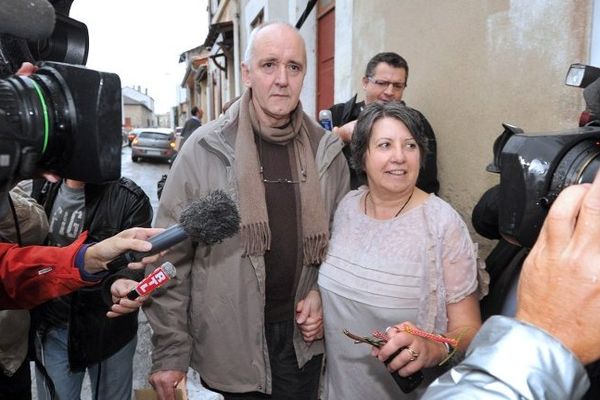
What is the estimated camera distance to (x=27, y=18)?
3.10ft

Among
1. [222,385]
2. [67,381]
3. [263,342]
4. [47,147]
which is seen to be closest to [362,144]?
[263,342]

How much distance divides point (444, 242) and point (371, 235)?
28cm

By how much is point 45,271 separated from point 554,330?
152 cm

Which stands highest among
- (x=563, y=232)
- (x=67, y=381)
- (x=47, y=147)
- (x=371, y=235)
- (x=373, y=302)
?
(x=47, y=147)

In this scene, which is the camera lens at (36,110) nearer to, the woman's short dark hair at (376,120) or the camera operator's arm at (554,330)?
the camera operator's arm at (554,330)

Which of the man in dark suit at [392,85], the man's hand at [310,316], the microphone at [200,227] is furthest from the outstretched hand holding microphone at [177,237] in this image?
the man in dark suit at [392,85]

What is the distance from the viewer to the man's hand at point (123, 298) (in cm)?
154

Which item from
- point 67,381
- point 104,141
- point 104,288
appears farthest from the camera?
point 67,381

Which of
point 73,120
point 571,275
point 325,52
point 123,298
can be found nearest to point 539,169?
point 571,275

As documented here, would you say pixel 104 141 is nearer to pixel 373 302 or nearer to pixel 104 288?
pixel 104 288

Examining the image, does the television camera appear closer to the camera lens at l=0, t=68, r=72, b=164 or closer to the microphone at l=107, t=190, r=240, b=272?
the microphone at l=107, t=190, r=240, b=272

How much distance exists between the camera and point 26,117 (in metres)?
0.96

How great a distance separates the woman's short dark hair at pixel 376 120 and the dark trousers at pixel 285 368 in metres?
0.78

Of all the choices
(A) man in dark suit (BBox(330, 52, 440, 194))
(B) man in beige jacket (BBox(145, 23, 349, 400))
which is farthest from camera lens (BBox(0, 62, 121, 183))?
(A) man in dark suit (BBox(330, 52, 440, 194))
